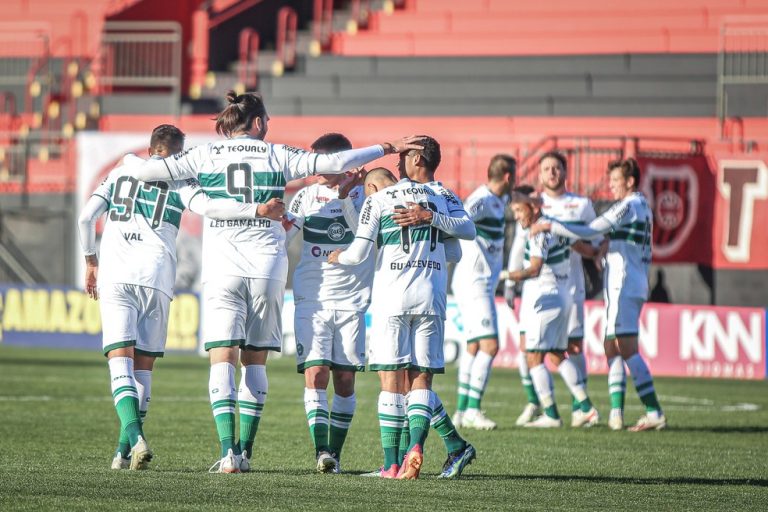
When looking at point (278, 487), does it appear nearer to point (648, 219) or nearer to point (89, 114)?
point (648, 219)

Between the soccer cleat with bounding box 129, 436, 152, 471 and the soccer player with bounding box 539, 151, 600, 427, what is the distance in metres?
5.68

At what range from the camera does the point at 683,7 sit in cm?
2797

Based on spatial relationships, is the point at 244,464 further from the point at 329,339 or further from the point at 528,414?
the point at 528,414

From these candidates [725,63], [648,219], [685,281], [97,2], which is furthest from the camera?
[97,2]

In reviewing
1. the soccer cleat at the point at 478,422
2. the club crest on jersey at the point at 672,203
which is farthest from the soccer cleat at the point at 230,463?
the club crest on jersey at the point at 672,203

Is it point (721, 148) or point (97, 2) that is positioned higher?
point (97, 2)

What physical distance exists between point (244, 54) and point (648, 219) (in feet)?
59.2

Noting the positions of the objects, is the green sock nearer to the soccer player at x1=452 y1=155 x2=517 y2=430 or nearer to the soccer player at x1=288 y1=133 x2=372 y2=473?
the soccer player at x1=288 y1=133 x2=372 y2=473

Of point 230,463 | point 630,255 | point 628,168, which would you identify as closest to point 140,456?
point 230,463

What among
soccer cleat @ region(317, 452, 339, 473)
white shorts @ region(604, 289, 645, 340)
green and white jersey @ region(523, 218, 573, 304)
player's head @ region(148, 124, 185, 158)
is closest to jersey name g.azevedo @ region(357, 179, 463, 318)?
soccer cleat @ region(317, 452, 339, 473)

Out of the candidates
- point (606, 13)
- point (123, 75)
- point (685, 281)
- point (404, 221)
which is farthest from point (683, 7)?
point (404, 221)

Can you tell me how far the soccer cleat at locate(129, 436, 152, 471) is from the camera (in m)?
8.91

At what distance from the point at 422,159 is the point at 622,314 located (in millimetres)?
4898

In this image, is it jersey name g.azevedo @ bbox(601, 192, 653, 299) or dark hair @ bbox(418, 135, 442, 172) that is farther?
jersey name g.azevedo @ bbox(601, 192, 653, 299)
